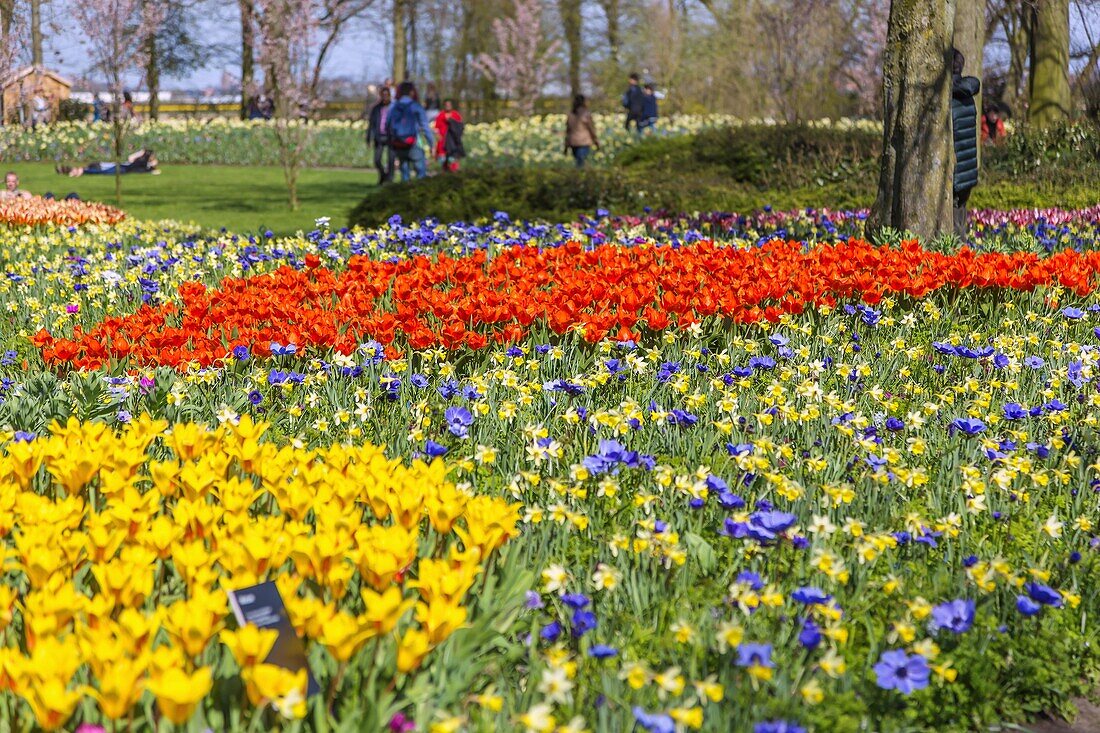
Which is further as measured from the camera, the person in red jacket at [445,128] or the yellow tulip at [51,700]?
the person in red jacket at [445,128]

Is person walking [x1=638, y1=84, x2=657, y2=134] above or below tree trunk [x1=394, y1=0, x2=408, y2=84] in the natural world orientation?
below

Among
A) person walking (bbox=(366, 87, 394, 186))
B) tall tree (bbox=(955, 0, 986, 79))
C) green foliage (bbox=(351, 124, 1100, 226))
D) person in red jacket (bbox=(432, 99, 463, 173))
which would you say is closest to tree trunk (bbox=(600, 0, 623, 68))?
person in red jacket (bbox=(432, 99, 463, 173))

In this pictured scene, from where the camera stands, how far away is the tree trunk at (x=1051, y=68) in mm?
15648

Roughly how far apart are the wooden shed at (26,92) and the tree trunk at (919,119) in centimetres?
1153

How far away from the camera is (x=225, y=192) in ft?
62.8

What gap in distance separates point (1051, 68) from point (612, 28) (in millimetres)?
26447

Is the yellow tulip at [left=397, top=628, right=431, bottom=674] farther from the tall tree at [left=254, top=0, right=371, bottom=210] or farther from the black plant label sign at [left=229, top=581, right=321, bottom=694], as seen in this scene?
the tall tree at [left=254, top=0, right=371, bottom=210]

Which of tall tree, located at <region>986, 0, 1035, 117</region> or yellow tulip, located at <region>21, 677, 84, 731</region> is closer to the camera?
yellow tulip, located at <region>21, 677, 84, 731</region>

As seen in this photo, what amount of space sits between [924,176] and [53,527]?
693 centimetres

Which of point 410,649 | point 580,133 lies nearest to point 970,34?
point 580,133

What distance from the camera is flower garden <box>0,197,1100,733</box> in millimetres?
2100

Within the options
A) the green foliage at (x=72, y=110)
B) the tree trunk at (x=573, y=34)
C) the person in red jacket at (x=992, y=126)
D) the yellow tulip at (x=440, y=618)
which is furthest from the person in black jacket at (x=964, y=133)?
the green foliage at (x=72, y=110)

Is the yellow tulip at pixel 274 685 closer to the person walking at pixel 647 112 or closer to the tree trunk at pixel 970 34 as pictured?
the tree trunk at pixel 970 34

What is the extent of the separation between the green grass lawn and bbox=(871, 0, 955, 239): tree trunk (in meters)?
6.24
